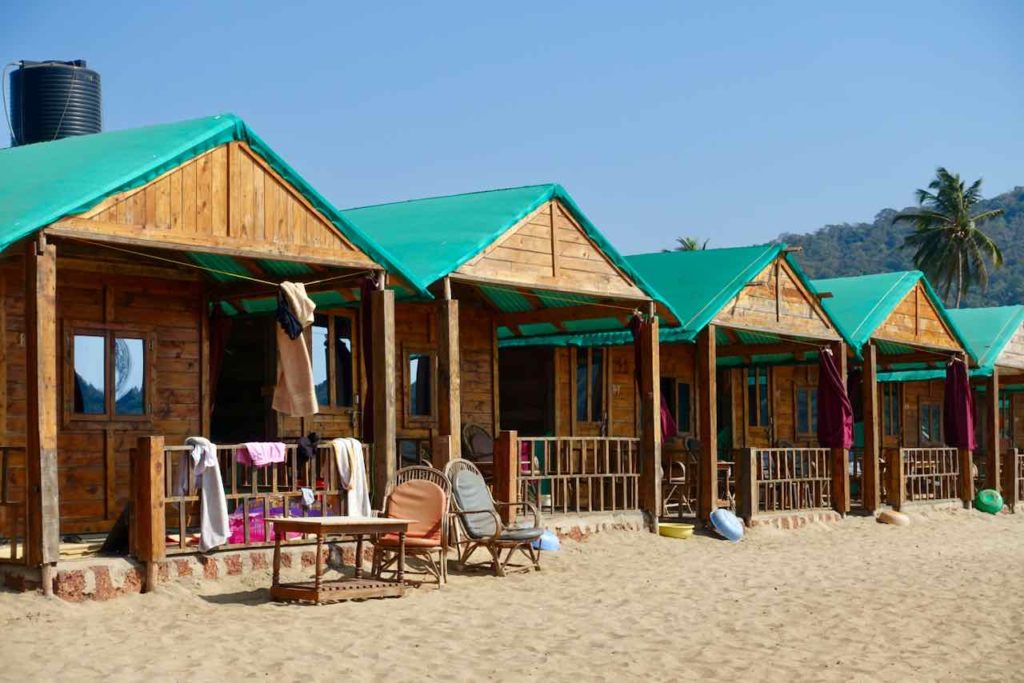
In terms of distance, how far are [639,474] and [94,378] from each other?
636 cm

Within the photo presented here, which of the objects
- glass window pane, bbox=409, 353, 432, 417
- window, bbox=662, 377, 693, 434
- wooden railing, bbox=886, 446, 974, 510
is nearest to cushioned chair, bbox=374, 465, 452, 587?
glass window pane, bbox=409, 353, 432, 417

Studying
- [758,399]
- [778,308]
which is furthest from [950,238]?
[778,308]

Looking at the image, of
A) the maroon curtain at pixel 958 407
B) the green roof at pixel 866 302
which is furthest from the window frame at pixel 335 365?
the maroon curtain at pixel 958 407

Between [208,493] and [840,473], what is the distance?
1126 centimetres

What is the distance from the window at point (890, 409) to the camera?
28578 millimetres

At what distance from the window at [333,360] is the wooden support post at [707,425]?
4.22 metres

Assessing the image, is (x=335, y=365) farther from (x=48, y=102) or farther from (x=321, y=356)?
(x=48, y=102)

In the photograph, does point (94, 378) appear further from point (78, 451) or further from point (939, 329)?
point (939, 329)

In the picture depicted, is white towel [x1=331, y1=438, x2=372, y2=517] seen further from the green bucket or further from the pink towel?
the green bucket

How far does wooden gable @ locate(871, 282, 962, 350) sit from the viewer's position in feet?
70.2

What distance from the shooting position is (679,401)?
22.8 metres

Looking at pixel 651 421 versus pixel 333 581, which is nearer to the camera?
pixel 333 581

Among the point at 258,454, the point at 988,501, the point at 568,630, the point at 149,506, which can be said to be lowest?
the point at 988,501

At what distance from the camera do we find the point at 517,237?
14656 mm
